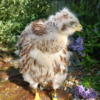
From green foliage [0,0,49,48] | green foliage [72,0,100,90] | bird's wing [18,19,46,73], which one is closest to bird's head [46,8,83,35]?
bird's wing [18,19,46,73]

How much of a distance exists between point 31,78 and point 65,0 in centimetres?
260

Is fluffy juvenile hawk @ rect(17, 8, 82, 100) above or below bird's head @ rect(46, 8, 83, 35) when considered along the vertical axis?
below

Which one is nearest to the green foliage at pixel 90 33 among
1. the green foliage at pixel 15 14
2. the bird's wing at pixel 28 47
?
the green foliage at pixel 15 14

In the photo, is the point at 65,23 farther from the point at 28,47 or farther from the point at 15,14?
the point at 15,14

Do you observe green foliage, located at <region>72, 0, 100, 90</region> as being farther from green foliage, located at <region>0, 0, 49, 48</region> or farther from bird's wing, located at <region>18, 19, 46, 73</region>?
bird's wing, located at <region>18, 19, 46, 73</region>

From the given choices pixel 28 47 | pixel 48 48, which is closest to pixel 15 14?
pixel 28 47

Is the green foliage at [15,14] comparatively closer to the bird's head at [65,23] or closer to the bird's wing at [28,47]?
the bird's wing at [28,47]

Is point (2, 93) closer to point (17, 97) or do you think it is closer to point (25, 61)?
point (17, 97)

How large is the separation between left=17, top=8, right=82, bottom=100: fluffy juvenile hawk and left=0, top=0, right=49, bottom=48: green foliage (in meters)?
1.46

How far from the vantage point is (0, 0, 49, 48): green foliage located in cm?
256

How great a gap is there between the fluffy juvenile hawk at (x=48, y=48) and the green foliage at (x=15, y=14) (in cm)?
146

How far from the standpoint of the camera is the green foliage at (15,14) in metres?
2.56

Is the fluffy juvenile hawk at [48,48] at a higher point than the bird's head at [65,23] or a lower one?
lower

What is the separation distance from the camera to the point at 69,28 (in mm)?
1049
